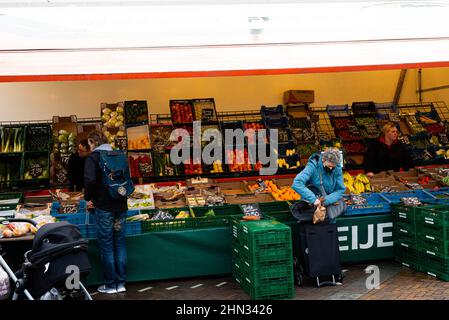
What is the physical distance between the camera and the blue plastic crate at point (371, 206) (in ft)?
26.1

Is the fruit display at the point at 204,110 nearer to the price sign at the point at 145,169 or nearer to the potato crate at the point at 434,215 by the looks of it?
the price sign at the point at 145,169

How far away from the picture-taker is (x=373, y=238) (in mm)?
8086

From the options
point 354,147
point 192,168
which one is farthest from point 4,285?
point 354,147

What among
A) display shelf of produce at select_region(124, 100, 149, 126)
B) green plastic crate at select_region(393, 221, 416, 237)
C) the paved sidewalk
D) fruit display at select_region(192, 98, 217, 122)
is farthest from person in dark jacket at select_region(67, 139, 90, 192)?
green plastic crate at select_region(393, 221, 416, 237)

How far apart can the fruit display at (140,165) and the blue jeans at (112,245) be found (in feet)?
11.2

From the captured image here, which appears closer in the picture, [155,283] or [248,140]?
[155,283]

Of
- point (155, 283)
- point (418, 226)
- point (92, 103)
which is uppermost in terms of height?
point (92, 103)

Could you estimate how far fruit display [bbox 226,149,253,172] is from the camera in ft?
35.1

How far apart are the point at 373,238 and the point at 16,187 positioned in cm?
600

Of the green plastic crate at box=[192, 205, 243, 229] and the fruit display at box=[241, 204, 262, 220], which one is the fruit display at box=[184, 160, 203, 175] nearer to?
the green plastic crate at box=[192, 205, 243, 229]
